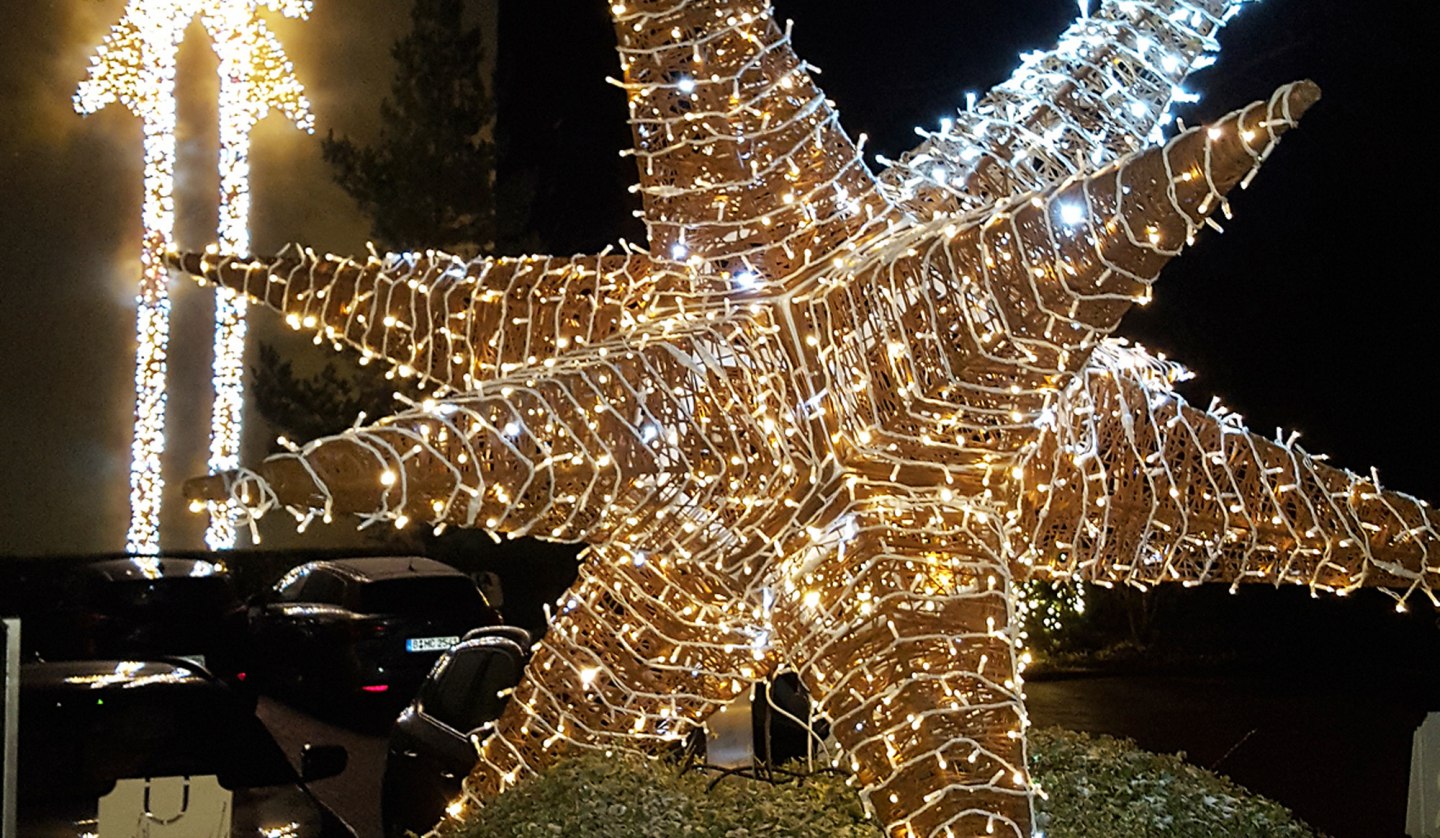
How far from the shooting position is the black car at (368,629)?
969 cm

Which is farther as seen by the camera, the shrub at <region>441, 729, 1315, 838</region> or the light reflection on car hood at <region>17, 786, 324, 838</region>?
the light reflection on car hood at <region>17, 786, 324, 838</region>

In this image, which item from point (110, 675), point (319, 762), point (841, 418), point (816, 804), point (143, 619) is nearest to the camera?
point (841, 418)

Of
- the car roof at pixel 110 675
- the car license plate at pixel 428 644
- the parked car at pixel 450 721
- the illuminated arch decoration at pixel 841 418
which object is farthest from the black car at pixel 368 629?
the illuminated arch decoration at pixel 841 418

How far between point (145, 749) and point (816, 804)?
2924 millimetres

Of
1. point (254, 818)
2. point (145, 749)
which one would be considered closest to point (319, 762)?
point (254, 818)

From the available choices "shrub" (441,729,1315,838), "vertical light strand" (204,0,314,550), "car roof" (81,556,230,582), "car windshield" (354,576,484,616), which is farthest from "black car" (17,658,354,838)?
"vertical light strand" (204,0,314,550)

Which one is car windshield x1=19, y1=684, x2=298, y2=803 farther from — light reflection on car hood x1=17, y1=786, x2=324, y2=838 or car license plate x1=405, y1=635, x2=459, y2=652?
car license plate x1=405, y1=635, x2=459, y2=652

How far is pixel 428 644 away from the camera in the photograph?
9781mm

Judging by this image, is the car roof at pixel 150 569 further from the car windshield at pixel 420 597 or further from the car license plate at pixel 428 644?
the car license plate at pixel 428 644

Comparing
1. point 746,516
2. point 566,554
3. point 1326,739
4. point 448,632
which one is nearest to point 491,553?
point 566,554

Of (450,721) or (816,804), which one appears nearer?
(816,804)

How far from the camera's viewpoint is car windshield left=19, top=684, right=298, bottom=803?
4.38 metres

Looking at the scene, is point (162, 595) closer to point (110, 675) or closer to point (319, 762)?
point (110, 675)

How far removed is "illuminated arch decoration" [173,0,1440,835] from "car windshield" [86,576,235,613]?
25.1 ft
